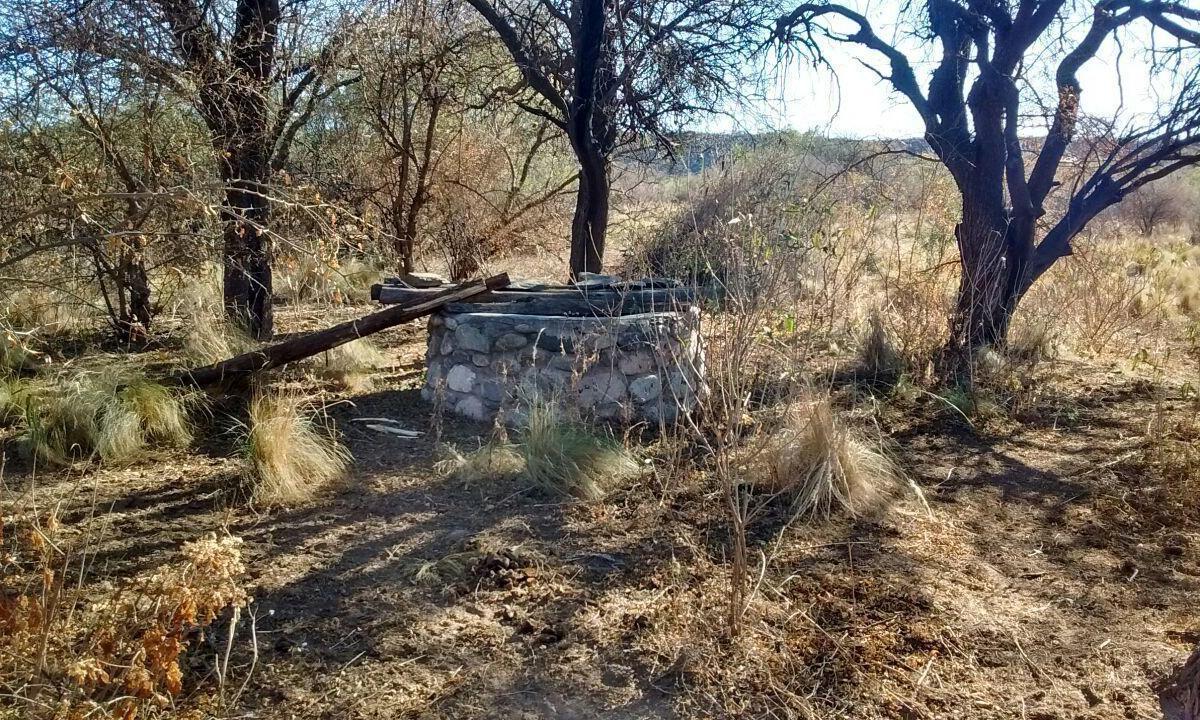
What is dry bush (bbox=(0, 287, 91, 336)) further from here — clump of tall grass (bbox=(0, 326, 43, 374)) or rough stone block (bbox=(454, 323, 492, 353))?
rough stone block (bbox=(454, 323, 492, 353))

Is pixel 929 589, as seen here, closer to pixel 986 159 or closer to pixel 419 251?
pixel 986 159

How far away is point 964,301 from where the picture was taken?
6.65 meters

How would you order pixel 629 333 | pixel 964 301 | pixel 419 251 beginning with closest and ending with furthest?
pixel 629 333
pixel 964 301
pixel 419 251

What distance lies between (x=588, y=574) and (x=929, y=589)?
1.44 metres

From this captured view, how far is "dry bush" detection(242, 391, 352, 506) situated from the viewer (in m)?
4.35

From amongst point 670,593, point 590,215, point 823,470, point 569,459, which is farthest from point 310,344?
point 590,215

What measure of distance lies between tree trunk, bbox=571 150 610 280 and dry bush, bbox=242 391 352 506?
358cm

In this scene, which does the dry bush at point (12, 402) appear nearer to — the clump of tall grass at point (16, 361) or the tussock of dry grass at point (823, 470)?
the clump of tall grass at point (16, 361)

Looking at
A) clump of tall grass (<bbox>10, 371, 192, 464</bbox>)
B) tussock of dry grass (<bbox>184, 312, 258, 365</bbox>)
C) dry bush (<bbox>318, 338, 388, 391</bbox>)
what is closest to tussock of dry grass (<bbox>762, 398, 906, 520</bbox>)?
dry bush (<bbox>318, 338, 388, 391</bbox>)

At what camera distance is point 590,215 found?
27.4 feet

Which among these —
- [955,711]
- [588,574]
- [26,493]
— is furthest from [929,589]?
[26,493]

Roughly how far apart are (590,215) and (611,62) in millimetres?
1458

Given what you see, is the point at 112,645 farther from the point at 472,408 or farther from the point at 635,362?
the point at 635,362

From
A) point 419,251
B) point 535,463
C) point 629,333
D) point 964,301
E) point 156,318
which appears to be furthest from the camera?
point 419,251
